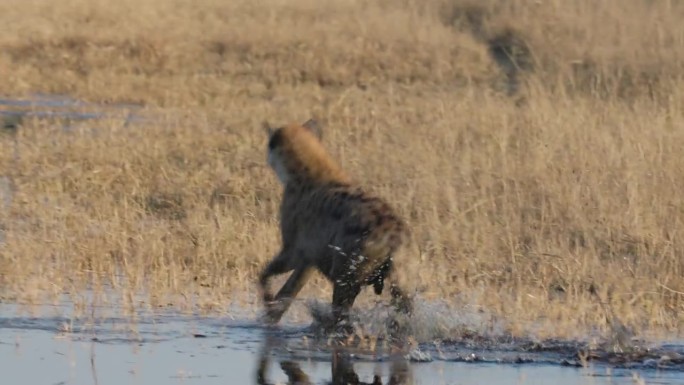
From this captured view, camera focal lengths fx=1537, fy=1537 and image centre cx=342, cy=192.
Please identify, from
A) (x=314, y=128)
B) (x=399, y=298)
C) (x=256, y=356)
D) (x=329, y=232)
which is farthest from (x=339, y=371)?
(x=314, y=128)

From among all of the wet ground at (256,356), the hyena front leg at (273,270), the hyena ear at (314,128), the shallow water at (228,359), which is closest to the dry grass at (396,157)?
the hyena front leg at (273,270)

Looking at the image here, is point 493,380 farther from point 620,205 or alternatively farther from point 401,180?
point 401,180

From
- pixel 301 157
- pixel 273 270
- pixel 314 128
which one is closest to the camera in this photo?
pixel 273 270

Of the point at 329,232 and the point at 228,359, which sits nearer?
the point at 228,359

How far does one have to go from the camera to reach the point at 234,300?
852cm

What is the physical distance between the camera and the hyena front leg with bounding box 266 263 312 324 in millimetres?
7883

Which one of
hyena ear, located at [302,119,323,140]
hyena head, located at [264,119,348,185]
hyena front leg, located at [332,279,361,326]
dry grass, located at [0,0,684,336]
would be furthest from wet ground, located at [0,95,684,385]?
hyena ear, located at [302,119,323,140]

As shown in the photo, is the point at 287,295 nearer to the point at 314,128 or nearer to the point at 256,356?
the point at 256,356

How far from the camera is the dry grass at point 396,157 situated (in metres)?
9.11

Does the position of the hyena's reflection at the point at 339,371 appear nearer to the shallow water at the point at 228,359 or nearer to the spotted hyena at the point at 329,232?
the shallow water at the point at 228,359

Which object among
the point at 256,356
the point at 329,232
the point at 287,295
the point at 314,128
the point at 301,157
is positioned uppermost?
the point at 314,128

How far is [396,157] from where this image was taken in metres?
12.8

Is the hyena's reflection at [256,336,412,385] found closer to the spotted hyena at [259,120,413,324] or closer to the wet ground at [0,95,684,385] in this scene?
the wet ground at [0,95,684,385]

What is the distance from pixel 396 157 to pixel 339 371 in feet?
20.1
